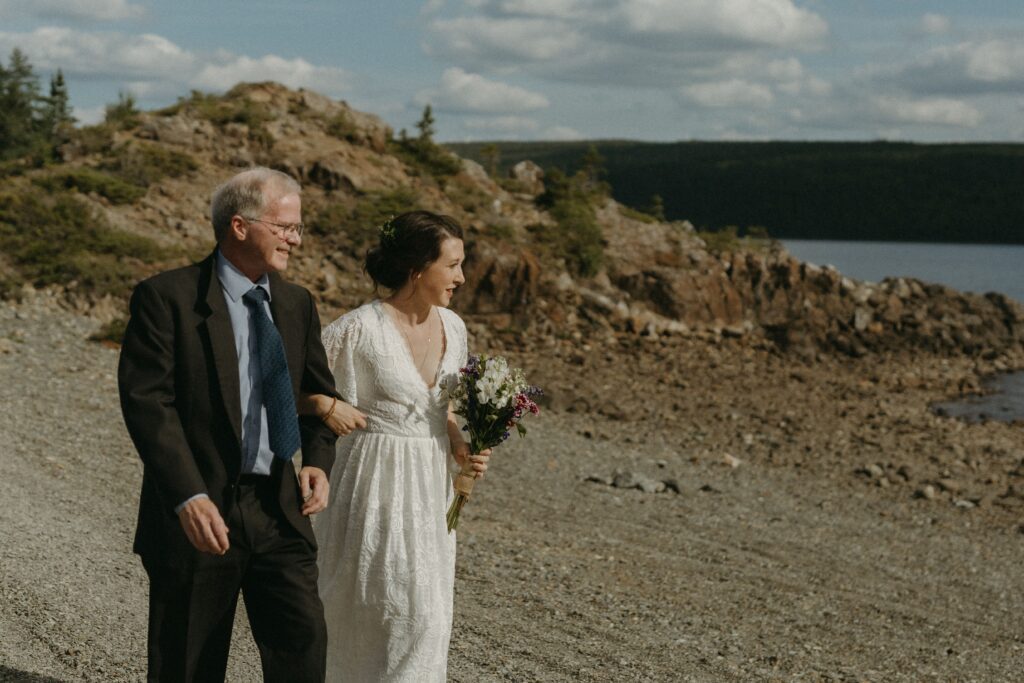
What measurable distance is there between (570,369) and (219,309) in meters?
18.3

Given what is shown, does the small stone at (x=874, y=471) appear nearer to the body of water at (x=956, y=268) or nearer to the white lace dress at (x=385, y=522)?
the body of water at (x=956, y=268)

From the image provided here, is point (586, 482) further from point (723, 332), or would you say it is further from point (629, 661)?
point (723, 332)

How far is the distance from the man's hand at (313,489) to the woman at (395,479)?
697mm

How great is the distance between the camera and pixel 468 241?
79.5 ft

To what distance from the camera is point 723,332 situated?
85.8ft

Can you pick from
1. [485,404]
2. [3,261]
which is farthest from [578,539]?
[3,261]

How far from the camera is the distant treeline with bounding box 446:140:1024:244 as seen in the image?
130375 millimetres

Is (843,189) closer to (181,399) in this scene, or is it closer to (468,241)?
(468,241)

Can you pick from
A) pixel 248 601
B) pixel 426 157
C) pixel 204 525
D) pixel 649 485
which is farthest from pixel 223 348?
pixel 426 157

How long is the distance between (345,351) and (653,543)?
763 centimetres

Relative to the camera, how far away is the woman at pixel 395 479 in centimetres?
483

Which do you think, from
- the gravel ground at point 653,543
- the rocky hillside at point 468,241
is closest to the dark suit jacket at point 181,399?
the gravel ground at point 653,543

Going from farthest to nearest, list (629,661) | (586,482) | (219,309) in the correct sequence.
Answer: (586,482) → (629,661) → (219,309)

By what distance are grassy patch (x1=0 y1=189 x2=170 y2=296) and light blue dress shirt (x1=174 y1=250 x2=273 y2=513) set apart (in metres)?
16.6
